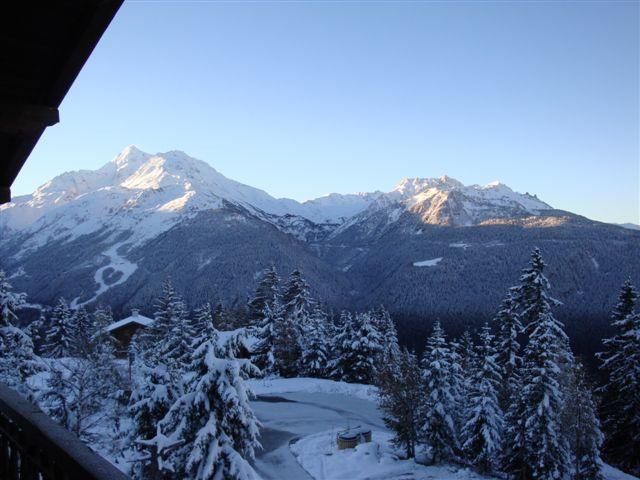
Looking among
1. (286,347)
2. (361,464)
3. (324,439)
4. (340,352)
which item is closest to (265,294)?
(286,347)

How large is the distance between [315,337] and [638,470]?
28695 millimetres

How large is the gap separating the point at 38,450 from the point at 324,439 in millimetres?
29355

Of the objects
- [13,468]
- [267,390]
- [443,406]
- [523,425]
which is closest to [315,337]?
[267,390]

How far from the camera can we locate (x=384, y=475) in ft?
81.8

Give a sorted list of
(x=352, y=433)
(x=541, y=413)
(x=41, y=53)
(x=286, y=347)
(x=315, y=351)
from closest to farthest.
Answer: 1. (x=41, y=53)
2. (x=541, y=413)
3. (x=352, y=433)
4. (x=286, y=347)
5. (x=315, y=351)

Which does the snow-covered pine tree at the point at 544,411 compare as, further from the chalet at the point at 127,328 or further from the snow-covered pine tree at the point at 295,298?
the chalet at the point at 127,328

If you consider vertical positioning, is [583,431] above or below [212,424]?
below

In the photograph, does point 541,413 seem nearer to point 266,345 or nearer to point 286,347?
point 286,347

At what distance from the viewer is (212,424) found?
13.8 metres

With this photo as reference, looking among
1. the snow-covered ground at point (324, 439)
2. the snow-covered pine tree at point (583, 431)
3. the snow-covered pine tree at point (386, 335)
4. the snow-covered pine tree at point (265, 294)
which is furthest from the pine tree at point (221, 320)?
the snow-covered pine tree at point (583, 431)

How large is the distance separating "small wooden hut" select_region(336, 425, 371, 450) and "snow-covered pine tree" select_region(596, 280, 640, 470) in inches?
593

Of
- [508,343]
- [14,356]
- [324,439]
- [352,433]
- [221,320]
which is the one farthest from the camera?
[221,320]

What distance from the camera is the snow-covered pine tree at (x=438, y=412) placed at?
1065 inches

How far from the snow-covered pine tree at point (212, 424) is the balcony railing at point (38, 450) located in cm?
1077
